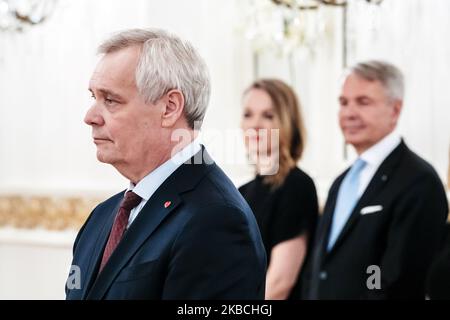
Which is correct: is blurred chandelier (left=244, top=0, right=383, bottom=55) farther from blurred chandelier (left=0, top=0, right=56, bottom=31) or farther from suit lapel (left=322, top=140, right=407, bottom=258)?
suit lapel (left=322, top=140, right=407, bottom=258)

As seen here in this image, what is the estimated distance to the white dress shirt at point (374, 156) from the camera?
356 centimetres

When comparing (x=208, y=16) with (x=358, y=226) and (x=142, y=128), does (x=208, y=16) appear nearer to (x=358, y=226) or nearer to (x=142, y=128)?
(x=358, y=226)

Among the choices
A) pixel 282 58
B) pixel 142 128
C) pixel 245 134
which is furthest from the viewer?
pixel 282 58

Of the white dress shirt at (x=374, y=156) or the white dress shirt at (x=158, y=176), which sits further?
the white dress shirt at (x=374, y=156)

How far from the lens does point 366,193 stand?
348 cm

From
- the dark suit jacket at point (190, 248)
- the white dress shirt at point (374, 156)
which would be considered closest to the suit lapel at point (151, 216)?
the dark suit jacket at point (190, 248)

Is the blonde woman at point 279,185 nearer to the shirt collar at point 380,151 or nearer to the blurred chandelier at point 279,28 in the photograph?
the shirt collar at point 380,151

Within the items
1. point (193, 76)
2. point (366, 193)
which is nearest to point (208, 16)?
point (366, 193)

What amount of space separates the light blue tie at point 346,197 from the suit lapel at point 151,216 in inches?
67.7

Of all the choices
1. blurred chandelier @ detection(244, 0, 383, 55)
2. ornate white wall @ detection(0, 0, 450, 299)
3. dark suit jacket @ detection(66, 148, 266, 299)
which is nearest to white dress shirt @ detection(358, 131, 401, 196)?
ornate white wall @ detection(0, 0, 450, 299)

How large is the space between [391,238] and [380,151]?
434 mm

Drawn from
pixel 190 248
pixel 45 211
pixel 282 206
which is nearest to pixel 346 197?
pixel 282 206

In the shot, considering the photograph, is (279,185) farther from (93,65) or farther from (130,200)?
(93,65)
